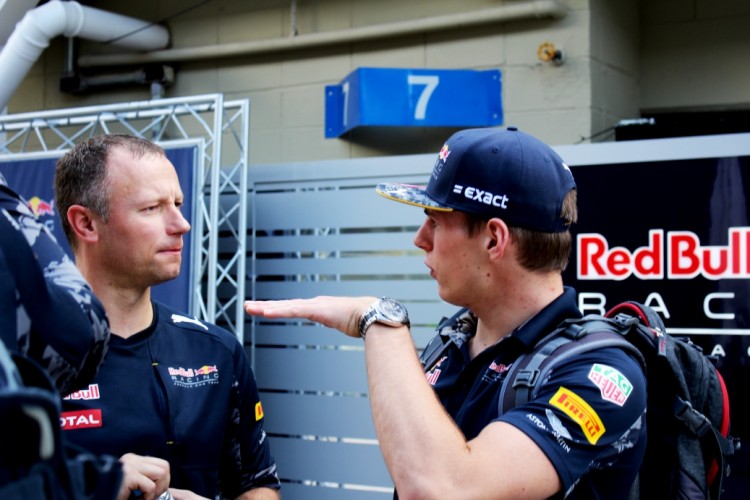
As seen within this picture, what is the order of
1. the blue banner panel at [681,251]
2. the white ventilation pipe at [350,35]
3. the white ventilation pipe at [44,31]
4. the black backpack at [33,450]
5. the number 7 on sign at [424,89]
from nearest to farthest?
the black backpack at [33,450] → the blue banner panel at [681,251] → the white ventilation pipe at [350,35] → the number 7 on sign at [424,89] → the white ventilation pipe at [44,31]

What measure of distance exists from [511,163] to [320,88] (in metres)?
6.11

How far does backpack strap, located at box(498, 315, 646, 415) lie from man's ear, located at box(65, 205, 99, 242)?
3.82ft

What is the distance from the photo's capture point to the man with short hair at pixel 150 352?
216 cm

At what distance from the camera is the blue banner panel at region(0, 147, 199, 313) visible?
572 centimetres

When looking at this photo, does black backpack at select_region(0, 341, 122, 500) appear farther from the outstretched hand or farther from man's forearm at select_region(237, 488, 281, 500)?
man's forearm at select_region(237, 488, 281, 500)

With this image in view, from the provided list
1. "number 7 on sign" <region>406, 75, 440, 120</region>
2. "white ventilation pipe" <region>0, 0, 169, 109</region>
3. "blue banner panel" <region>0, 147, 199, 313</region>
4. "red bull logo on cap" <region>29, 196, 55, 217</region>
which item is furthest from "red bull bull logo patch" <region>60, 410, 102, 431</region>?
"white ventilation pipe" <region>0, 0, 169, 109</region>

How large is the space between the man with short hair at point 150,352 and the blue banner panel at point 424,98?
15.4 feet

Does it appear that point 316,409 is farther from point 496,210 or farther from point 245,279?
point 496,210

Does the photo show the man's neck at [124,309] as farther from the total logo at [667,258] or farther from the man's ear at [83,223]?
the total logo at [667,258]

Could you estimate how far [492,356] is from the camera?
184 centimetres

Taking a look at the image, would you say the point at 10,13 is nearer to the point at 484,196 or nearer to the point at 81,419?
the point at 81,419

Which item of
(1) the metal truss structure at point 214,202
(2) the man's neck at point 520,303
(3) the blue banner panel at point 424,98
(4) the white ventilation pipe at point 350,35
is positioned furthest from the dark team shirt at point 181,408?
(4) the white ventilation pipe at point 350,35

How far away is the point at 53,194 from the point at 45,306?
5.60 m

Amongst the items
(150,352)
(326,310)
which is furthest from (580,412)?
(150,352)
